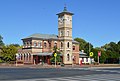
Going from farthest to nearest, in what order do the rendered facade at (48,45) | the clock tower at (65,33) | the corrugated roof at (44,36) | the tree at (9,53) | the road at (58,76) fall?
the tree at (9,53) → the corrugated roof at (44,36) → the clock tower at (65,33) → the rendered facade at (48,45) → the road at (58,76)

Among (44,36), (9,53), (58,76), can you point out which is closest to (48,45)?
(44,36)

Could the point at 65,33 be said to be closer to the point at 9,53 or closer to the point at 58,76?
the point at 9,53

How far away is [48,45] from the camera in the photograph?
86500 mm

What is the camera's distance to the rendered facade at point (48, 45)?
82.9 m

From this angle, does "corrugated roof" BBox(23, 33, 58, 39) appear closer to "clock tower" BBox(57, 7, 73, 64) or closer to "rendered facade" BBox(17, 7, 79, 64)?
"rendered facade" BBox(17, 7, 79, 64)

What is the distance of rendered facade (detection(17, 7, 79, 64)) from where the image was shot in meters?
82.9

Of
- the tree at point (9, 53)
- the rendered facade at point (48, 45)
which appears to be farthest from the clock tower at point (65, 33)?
the tree at point (9, 53)

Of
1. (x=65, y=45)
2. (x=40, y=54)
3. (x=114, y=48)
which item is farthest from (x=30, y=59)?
(x=114, y=48)

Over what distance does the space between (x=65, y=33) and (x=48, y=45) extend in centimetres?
664

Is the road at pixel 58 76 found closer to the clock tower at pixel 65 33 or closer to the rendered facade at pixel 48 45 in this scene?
the rendered facade at pixel 48 45

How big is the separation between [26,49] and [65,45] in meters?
11.3

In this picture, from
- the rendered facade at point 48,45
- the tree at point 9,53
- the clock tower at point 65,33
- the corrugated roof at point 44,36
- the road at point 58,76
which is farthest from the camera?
the tree at point 9,53

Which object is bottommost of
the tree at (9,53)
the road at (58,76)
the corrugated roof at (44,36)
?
the road at (58,76)

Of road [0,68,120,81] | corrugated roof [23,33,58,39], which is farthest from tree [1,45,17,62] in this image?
road [0,68,120,81]
